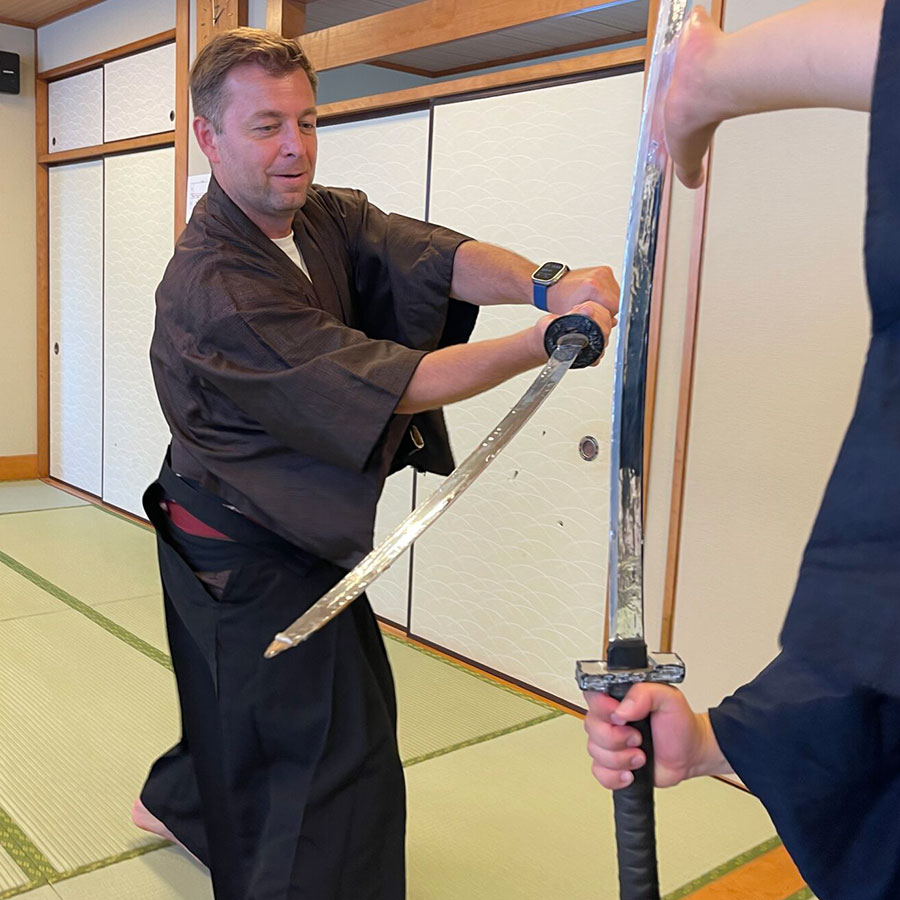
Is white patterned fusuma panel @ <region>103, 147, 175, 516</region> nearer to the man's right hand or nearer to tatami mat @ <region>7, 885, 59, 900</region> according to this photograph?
tatami mat @ <region>7, 885, 59, 900</region>

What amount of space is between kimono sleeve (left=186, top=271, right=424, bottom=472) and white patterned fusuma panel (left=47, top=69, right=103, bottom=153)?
426 cm

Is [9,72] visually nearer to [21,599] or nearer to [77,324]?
[77,324]

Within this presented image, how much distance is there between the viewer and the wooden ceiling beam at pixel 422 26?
2.78 m

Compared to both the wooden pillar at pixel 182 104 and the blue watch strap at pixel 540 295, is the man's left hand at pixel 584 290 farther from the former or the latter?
the wooden pillar at pixel 182 104

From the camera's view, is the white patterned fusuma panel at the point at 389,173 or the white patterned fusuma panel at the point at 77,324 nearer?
the white patterned fusuma panel at the point at 389,173

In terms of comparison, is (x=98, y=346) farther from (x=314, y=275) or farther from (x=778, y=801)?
(x=778, y=801)

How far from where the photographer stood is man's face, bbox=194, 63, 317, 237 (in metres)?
1.69

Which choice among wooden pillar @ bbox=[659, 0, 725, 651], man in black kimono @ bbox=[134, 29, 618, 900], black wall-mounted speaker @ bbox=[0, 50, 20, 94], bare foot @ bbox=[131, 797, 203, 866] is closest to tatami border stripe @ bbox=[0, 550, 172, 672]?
bare foot @ bbox=[131, 797, 203, 866]

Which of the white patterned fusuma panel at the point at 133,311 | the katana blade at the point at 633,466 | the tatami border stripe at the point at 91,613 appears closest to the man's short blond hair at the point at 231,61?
the katana blade at the point at 633,466

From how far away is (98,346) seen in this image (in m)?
5.47

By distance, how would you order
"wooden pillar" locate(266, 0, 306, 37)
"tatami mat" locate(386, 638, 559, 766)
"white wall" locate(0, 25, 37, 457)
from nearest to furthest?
"tatami mat" locate(386, 638, 559, 766), "wooden pillar" locate(266, 0, 306, 37), "white wall" locate(0, 25, 37, 457)

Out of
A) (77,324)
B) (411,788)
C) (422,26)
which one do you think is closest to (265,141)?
(411,788)

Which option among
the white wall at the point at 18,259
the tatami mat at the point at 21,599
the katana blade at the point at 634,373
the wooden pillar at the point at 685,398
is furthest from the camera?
the white wall at the point at 18,259

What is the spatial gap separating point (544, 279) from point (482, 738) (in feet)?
5.13
